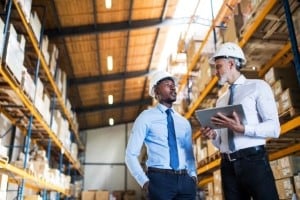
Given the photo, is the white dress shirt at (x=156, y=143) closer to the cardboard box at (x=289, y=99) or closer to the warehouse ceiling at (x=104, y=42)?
the cardboard box at (x=289, y=99)

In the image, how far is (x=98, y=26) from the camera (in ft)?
34.3

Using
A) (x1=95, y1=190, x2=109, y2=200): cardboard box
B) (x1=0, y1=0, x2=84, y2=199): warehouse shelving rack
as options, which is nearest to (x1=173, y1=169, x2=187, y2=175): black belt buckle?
(x1=0, y1=0, x2=84, y2=199): warehouse shelving rack

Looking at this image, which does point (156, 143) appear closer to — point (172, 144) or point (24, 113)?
point (172, 144)

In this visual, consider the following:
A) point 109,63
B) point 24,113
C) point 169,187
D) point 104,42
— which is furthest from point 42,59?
point 169,187

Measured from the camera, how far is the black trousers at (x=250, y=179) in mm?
2291

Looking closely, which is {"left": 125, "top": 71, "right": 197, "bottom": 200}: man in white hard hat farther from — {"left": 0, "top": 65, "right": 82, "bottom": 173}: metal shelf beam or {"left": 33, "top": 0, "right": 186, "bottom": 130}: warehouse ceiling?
{"left": 33, "top": 0, "right": 186, "bottom": 130}: warehouse ceiling

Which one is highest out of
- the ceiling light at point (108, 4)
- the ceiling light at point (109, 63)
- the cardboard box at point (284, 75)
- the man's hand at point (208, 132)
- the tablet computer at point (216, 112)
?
the ceiling light at point (109, 63)

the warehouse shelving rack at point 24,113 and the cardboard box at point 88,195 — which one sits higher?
the warehouse shelving rack at point 24,113

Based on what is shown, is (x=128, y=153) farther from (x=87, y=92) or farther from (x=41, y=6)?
(x=87, y=92)

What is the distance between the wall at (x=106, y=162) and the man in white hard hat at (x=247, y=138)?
18.2 meters

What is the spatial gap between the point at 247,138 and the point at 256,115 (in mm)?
207

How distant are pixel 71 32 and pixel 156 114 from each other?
26.1 feet

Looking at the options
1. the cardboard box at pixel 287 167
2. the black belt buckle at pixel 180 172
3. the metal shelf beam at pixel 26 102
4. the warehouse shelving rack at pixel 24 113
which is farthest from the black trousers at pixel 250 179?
the metal shelf beam at pixel 26 102

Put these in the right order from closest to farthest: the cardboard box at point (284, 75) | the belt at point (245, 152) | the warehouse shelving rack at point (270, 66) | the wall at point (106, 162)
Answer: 1. the belt at point (245, 152)
2. the warehouse shelving rack at point (270, 66)
3. the cardboard box at point (284, 75)
4. the wall at point (106, 162)
